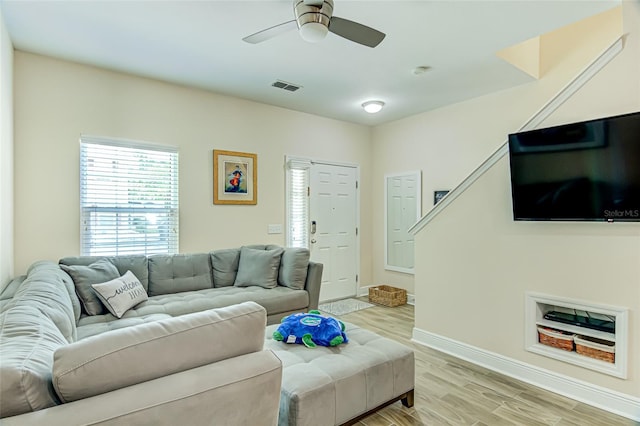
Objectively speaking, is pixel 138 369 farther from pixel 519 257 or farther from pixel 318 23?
pixel 519 257

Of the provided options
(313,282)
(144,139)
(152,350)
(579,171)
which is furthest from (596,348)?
(144,139)

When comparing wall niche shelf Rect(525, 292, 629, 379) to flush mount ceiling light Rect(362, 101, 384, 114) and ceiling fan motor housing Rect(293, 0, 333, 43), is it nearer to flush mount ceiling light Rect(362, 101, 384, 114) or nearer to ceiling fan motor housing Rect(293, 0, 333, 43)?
ceiling fan motor housing Rect(293, 0, 333, 43)

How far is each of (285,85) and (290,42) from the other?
38.9 inches

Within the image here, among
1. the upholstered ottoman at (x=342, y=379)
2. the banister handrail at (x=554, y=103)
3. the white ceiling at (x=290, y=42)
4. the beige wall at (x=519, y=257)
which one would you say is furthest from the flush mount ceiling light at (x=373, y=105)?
the upholstered ottoman at (x=342, y=379)

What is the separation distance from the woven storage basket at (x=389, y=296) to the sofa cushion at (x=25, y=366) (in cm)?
409

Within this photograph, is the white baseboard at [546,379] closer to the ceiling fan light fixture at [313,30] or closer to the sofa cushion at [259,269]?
the sofa cushion at [259,269]

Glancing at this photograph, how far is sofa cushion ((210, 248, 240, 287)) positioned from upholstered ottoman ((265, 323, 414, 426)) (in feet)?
4.65

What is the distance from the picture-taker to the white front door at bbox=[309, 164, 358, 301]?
495cm

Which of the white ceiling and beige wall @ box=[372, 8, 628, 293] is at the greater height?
the white ceiling

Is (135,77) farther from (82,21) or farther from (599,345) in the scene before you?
(599,345)

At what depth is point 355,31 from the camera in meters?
2.16

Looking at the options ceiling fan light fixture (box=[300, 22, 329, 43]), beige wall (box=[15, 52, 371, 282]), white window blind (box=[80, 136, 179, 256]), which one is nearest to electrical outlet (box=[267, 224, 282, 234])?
beige wall (box=[15, 52, 371, 282])

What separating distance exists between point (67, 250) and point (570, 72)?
5349 mm

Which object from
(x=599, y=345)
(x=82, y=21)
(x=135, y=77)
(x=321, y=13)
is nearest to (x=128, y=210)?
(x=135, y=77)
